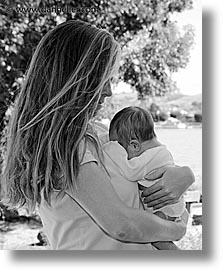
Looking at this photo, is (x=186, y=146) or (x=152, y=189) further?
(x=186, y=146)

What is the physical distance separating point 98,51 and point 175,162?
524mm

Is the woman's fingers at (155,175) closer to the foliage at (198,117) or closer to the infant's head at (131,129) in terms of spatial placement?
the infant's head at (131,129)

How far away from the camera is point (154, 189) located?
1623 millimetres

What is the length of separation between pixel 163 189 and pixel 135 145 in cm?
16

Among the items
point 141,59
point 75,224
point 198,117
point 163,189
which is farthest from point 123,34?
point 75,224

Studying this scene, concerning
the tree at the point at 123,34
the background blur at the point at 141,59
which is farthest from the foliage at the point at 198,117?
the tree at the point at 123,34

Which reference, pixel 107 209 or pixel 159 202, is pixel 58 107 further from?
pixel 159 202

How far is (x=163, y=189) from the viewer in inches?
64.4

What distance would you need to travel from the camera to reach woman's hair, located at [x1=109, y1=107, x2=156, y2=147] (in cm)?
168

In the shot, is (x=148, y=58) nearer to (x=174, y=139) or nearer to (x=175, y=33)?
(x=175, y=33)

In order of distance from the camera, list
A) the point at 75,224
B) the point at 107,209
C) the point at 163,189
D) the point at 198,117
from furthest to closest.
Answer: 1. the point at 198,117
2. the point at 163,189
3. the point at 75,224
4. the point at 107,209

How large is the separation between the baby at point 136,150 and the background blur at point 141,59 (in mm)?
128

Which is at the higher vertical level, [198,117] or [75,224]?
[198,117]

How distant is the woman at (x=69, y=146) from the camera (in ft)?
4.42
